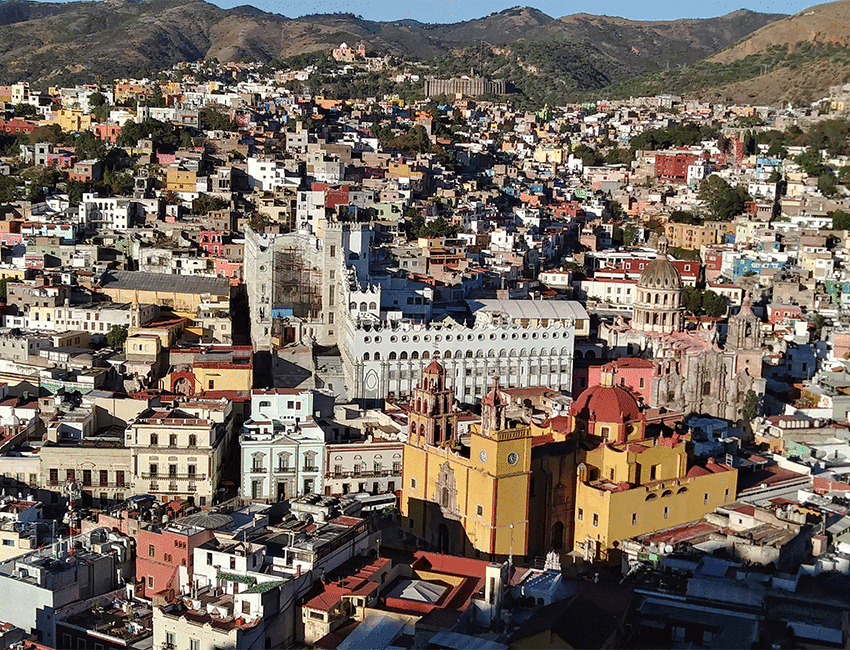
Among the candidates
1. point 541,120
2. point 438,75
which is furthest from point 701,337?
point 438,75

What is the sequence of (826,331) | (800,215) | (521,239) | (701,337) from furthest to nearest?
(800,215), (521,239), (826,331), (701,337)

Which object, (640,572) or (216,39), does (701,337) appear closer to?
(640,572)

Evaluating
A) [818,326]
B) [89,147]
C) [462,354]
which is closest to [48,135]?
[89,147]

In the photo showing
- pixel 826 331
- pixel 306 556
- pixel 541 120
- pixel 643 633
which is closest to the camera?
pixel 643 633

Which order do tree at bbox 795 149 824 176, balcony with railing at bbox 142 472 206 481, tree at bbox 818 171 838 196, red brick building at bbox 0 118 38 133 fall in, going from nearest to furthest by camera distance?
balcony with railing at bbox 142 472 206 481
tree at bbox 818 171 838 196
red brick building at bbox 0 118 38 133
tree at bbox 795 149 824 176

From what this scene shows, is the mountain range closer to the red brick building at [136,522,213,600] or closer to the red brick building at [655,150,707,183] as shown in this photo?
the red brick building at [655,150,707,183]

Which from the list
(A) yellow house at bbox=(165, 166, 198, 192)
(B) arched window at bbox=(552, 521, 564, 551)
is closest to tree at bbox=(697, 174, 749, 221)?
(A) yellow house at bbox=(165, 166, 198, 192)
